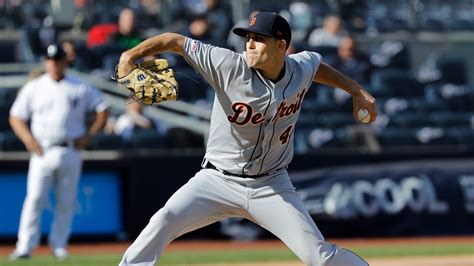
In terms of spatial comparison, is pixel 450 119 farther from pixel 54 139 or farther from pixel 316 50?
pixel 54 139

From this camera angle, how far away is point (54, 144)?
9820mm

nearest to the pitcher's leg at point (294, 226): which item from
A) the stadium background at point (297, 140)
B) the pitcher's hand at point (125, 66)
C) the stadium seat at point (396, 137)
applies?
the pitcher's hand at point (125, 66)

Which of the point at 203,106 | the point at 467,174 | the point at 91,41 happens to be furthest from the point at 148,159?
the point at 467,174

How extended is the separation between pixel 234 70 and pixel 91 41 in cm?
839

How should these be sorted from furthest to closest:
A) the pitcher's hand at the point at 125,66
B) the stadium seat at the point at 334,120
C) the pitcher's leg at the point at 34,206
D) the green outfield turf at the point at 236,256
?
the stadium seat at the point at 334,120, the pitcher's leg at the point at 34,206, the green outfield turf at the point at 236,256, the pitcher's hand at the point at 125,66

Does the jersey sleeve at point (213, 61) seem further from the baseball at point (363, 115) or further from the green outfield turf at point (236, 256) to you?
the green outfield turf at point (236, 256)

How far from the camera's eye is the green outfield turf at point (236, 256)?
932cm

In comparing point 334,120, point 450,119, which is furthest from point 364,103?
point 450,119

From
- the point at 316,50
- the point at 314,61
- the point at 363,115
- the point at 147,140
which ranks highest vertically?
the point at 314,61

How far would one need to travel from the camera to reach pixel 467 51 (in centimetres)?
1623

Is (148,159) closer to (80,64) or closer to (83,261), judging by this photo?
(80,64)

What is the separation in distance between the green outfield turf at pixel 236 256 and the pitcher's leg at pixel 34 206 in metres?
0.18

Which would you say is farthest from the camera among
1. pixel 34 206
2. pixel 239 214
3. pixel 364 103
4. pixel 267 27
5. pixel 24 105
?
pixel 24 105

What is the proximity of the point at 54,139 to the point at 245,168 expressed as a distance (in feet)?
14.3
